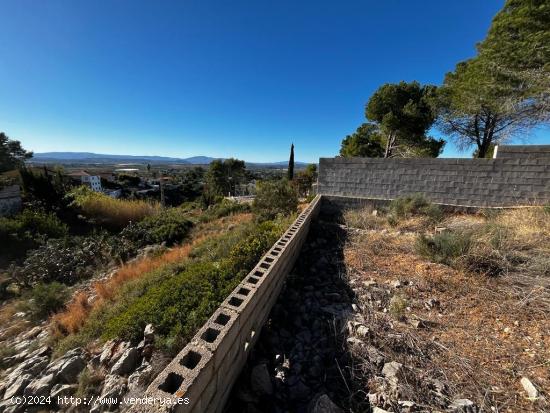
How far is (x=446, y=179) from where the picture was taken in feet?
19.0

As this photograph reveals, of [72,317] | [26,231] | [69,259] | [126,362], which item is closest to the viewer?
[126,362]

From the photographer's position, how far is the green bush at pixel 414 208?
5.35m

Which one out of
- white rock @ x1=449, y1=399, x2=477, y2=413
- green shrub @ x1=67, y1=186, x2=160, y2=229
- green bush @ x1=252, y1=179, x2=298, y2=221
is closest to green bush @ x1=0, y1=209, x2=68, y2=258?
green shrub @ x1=67, y1=186, x2=160, y2=229

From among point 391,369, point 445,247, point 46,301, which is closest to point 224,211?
point 46,301

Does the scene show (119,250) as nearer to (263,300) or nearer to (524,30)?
(263,300)

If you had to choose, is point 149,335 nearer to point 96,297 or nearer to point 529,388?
point 96,297

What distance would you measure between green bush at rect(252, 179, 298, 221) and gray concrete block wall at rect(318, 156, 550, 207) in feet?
3.60

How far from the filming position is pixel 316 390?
1.82 meters

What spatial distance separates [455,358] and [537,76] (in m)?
→ 7.02

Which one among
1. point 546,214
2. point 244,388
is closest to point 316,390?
point 244,388

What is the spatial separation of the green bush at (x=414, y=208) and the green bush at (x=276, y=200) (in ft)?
9.90

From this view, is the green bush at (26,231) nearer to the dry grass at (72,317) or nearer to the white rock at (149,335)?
the dry grass at (72,317)

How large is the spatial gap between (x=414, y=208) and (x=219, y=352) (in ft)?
19.2

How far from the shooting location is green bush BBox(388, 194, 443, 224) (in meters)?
5.35
